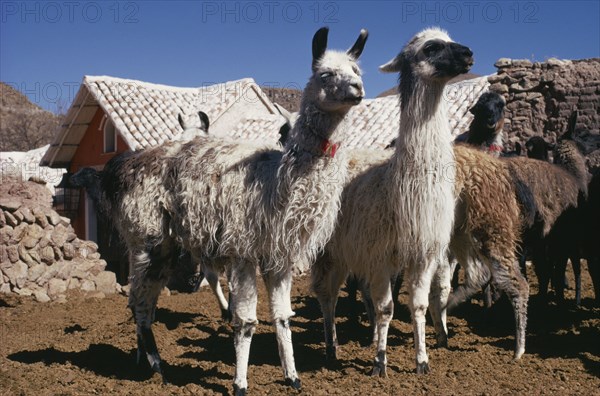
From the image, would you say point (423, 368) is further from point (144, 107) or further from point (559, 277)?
point (144, 107)

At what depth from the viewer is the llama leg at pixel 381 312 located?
5.43 metres

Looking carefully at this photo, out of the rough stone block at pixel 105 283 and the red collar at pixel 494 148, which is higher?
the red collar at pixel 494 148

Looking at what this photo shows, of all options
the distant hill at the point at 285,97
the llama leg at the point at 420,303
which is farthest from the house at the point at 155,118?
the distant hill at the point at 285,97

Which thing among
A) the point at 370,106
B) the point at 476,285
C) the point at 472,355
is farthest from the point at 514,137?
the point at 472,355

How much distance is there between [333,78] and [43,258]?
25.4 ft

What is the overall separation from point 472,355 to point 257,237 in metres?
2.75

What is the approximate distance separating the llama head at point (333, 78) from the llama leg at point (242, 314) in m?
1.48

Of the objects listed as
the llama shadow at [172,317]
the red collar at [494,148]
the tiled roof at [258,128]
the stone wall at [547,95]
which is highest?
the tiled roof at [258,128]

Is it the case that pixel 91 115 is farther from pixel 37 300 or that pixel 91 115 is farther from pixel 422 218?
pixel 422 218

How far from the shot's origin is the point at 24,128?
34.6 meters

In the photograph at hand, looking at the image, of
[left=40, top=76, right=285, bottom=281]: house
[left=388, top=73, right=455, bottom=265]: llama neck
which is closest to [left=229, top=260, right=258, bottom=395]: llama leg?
[left=388, top=73, right=455, bottom=265]: llama neck

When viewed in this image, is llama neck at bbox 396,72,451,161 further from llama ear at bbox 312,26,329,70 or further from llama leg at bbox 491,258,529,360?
llama leg at bbox 491,258,529,360

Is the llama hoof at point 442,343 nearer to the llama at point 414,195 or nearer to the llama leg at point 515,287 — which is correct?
the llama leg at point 515,287

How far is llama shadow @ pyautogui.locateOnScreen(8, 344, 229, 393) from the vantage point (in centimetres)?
545
